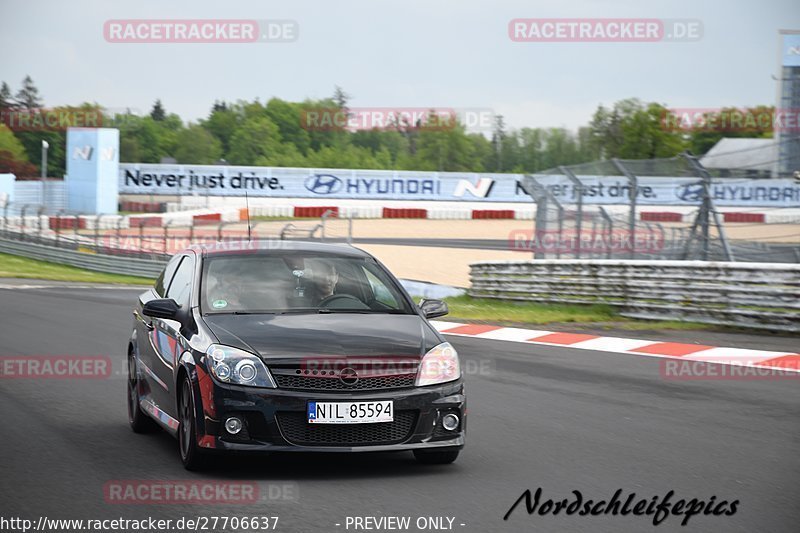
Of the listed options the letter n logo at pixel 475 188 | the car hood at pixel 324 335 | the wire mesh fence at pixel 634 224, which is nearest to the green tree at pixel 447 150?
the letter n logo at pixel 475 188

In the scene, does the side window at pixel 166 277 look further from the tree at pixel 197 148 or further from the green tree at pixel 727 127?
the tree at pixel 197 148

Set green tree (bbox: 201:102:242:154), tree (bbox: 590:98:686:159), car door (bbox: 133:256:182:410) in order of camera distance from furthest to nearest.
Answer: green tree (bbox: 201:102:242:154)
tree (bbox: 590:98:686:159)
car door (bbox: 133:256:182:410)

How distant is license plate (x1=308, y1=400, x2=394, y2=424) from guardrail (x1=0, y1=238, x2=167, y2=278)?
103 feet

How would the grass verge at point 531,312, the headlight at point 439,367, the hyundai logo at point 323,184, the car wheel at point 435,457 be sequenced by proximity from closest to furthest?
the headlight at point 439,367 < the car wheel at point 435,457 < the grass verge at point 531,312 < the hyundai logo at point 323,184

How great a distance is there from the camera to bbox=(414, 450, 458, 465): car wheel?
696 centimetres

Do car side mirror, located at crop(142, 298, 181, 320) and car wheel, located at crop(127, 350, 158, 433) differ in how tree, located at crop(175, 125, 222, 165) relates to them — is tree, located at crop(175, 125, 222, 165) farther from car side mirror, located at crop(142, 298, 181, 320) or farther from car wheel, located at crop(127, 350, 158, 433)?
car side mirror, located at crop(142, 298, 181, 320)

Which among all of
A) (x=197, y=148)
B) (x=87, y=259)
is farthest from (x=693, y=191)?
(x=197, y=148)

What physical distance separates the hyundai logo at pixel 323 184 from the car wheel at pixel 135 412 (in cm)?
5587

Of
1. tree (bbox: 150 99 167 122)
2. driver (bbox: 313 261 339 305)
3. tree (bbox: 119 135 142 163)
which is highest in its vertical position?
tree (bbox: 150 99 167 122)

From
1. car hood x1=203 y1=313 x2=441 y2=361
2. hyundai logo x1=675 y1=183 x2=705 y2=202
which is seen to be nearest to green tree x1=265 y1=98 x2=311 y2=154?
hyundai logo x1=675 y1=183 x2=705 y2=202

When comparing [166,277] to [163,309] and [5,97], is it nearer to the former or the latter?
[163,309]

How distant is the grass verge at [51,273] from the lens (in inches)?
1463

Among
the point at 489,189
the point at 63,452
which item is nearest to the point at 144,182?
the point at 489,189

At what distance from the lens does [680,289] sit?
16.9 metres
